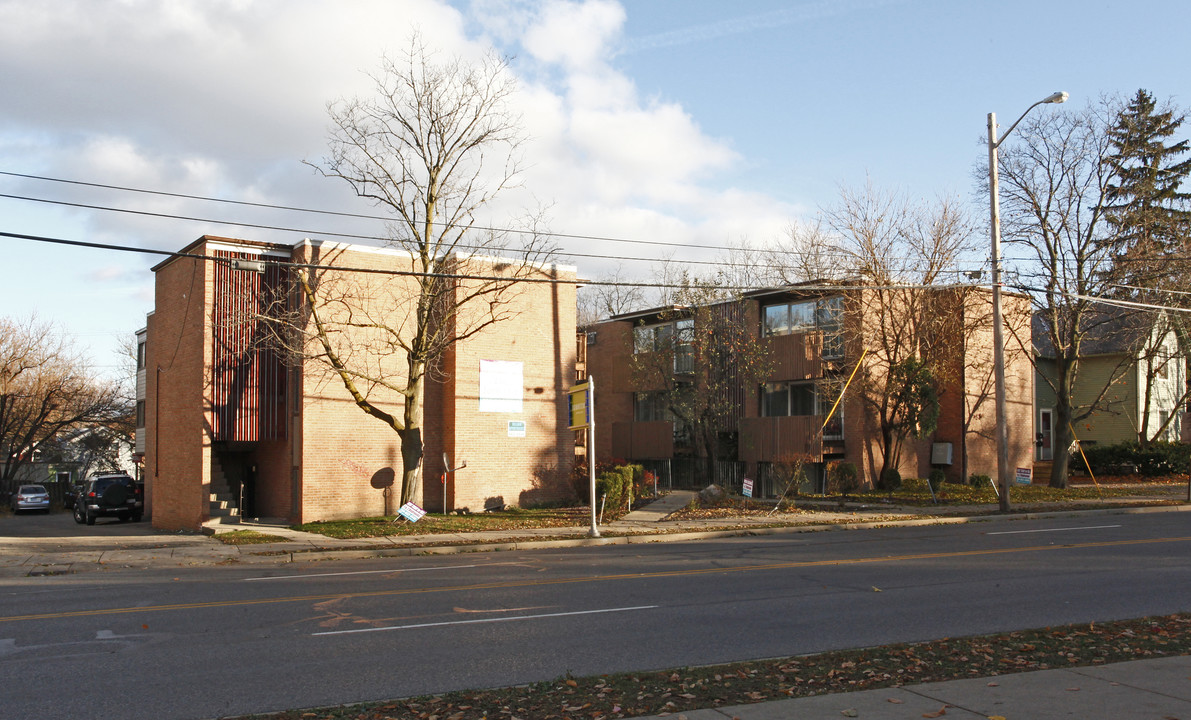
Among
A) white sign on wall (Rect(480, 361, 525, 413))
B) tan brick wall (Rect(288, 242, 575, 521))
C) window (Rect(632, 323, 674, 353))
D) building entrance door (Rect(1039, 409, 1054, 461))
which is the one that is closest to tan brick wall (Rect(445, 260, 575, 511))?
tan brick wall (Rect(288, 242, 575, 521))

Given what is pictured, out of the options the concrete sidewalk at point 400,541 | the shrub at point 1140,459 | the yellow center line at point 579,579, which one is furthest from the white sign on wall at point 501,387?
the shrub at point 1140,459

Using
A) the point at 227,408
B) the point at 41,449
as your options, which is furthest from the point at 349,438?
the point at 41,449

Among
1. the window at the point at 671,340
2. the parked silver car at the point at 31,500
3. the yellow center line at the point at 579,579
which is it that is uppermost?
the window at the point at 671,340

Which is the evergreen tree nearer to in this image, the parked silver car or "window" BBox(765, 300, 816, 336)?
"window" BBox(765, 300, 816, 336)

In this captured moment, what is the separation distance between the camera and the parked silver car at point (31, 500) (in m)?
46.8

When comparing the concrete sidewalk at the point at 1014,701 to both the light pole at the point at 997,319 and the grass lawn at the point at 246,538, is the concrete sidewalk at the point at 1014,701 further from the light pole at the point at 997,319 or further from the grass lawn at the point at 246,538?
the light pole at the point at 997,319

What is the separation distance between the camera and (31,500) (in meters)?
47.0

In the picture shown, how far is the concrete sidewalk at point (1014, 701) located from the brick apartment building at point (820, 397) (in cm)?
2204

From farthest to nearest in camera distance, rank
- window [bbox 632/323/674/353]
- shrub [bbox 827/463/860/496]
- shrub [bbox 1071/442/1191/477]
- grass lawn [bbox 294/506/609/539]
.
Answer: shrub [bbox 1071/442/1191/477] < window [bbox 632/323/674/353] < shrub [bbox 827/463/860/496] < grass lawn [bbox 294/506/609/539]

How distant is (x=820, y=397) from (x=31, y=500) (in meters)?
41.8

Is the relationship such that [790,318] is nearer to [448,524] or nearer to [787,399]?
[787,399]

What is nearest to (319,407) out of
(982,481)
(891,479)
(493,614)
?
(493,614)

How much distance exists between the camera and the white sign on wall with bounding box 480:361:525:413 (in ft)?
88.8

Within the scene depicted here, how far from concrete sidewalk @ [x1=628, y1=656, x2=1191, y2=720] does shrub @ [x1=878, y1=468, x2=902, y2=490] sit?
24172 millimetres
